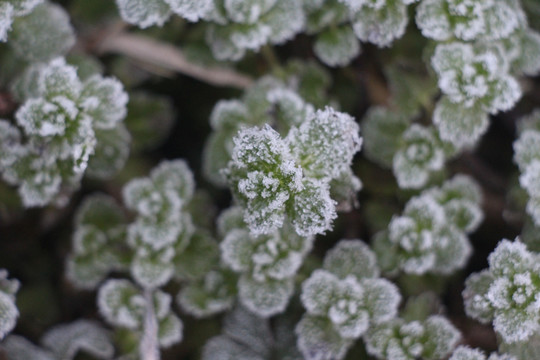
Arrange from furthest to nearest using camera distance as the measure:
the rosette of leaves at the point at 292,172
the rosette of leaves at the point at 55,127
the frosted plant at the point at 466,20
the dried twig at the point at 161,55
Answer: the dried twig at the point at 161,55 → the frosted plant at the point at 466,20 → the rosette of leaves at the point at 55,127 → the rosette of leaves at the point at 292,172

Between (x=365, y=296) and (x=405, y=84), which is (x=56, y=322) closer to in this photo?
(x=365, y=296)

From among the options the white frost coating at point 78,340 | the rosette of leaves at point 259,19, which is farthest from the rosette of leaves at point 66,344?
the rosette of leaves at point 259,19

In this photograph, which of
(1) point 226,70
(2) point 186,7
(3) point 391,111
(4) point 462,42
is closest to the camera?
(2) point 186,7

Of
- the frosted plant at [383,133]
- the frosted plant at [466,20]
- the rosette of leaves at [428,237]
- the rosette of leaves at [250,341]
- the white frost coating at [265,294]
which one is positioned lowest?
the rosette of leaves at [250,341]

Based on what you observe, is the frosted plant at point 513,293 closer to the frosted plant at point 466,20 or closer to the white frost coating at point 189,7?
the frosted plant at point 466,20

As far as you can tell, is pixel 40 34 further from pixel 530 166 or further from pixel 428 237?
pixel 530 166

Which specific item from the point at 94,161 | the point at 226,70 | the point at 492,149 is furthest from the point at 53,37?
the point at 492,149

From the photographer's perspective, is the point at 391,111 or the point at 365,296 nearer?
the point at 365,296
